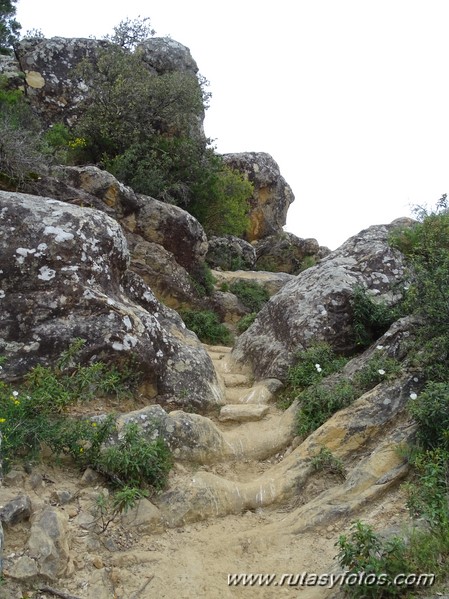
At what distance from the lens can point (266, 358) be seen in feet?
29.2

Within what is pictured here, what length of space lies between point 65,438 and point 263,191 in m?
19.5

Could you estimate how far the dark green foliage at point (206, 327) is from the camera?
11.4m

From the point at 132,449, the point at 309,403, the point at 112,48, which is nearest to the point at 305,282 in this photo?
the point at 309,403

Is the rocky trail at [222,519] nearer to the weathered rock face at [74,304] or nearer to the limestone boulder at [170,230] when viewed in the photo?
the weathered rock face at [74,304]

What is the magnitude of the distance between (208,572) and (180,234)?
876 centimetres

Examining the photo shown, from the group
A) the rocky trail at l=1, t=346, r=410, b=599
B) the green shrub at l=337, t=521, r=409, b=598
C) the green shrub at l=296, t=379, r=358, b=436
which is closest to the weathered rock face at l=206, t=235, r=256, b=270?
the green shrub at l=296, t=379, r=358, b=436

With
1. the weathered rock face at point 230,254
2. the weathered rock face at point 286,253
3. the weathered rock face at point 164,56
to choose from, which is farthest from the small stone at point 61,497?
the weathered rock face at point 286,253

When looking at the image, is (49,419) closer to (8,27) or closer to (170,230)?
(170,230)

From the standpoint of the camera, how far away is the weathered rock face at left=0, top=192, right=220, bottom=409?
657 cm

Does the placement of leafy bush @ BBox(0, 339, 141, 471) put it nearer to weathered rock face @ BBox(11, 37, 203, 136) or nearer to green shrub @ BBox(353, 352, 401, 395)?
green shrub @ BBox(353, 352, 401, 395)

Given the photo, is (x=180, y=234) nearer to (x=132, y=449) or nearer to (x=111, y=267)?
(x=111, y=267)

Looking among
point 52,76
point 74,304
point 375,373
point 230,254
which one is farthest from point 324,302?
point 52,76

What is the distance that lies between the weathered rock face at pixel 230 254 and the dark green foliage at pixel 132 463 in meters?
13.0

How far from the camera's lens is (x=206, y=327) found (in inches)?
455
